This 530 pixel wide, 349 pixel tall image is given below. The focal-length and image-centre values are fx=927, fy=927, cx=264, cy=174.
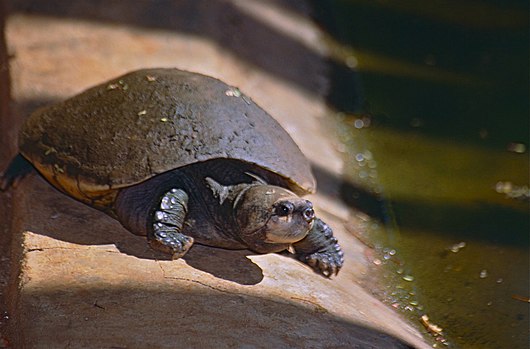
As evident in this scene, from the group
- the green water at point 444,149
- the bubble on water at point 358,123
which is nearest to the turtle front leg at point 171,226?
the green water at point 444,149

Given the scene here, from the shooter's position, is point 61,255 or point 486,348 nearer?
point 61,255

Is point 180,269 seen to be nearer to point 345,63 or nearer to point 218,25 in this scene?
point 218,25

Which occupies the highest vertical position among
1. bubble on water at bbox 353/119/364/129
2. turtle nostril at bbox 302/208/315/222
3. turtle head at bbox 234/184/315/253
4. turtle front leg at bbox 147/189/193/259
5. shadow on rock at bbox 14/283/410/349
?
bubble on water at bbox 353/119/364/129

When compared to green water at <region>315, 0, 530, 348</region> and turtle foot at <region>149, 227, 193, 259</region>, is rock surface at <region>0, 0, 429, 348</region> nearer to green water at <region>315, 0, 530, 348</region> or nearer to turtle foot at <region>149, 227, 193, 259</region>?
turtle foot at <region>149, 227, 193, 259</region>

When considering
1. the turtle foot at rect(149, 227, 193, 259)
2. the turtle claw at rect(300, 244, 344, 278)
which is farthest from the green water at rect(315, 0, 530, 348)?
the turtle foot at rect(149, 227, 193, 259)

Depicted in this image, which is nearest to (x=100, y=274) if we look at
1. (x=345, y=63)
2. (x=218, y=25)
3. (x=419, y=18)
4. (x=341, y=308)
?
(x=341, y=308)
